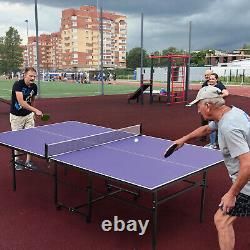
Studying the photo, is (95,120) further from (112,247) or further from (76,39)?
Answer: (76,39)

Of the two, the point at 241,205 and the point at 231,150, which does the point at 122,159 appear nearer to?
the point at 241,205

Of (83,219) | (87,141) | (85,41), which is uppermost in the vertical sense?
(85,41)

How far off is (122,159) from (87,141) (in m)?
0.76

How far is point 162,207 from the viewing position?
445cm

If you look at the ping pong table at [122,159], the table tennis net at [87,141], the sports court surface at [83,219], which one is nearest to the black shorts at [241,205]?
Result: the ping pong table at [122,159]

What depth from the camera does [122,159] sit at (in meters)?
3.88

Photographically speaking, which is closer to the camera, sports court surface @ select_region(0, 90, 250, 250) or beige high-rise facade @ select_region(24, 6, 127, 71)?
sports court surface @ select_region(0, 90, 250, 250)

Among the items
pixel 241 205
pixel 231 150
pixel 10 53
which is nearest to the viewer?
pixel 231 150

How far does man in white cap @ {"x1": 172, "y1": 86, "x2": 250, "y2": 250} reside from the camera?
7.64 feet

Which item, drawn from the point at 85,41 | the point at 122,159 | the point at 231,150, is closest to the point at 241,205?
the point at 231,150

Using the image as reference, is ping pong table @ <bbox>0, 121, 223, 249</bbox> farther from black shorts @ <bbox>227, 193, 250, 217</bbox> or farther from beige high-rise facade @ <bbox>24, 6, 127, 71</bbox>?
beige high-rise facade @ <bbox>24, 6, 127, 71</bbox>

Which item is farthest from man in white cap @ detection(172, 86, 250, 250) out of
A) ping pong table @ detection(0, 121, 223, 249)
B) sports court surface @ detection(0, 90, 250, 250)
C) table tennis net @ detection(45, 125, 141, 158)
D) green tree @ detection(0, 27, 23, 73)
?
green tree @ detection(0, 27, 23, 73)

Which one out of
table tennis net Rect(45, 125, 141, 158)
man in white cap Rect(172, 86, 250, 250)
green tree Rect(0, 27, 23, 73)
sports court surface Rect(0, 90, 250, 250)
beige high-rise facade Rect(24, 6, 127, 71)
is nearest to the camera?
man in white cap Rect(172, 86, 250, 250)

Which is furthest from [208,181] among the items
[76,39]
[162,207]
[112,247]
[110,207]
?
[76,39]
